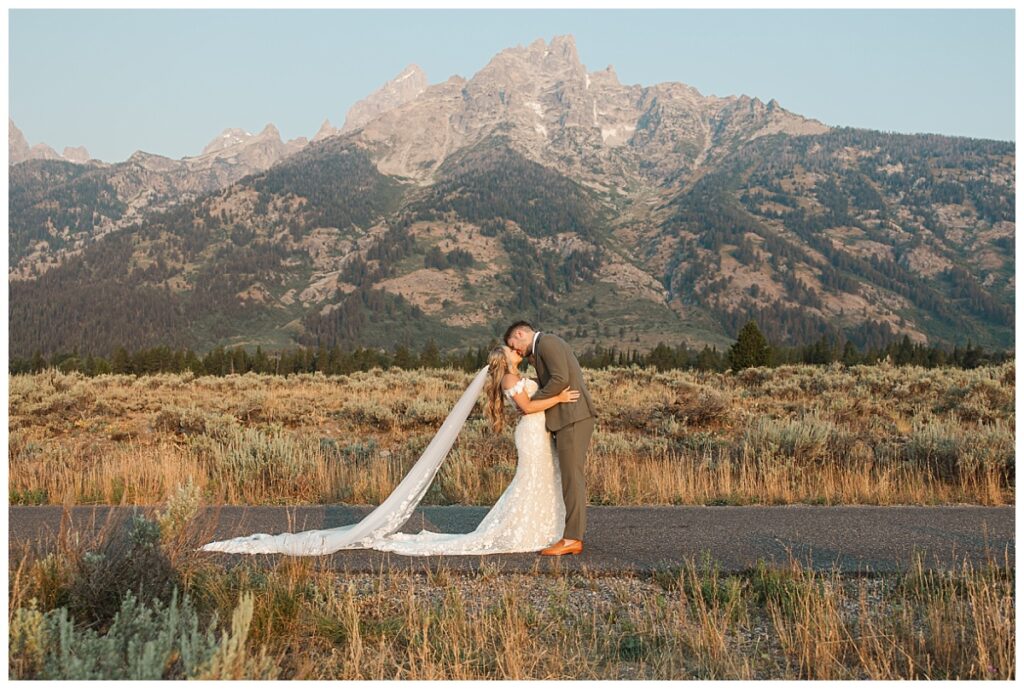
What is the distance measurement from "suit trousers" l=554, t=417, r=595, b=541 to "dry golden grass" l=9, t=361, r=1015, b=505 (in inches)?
101

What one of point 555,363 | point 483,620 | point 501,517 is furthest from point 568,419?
point 483,620

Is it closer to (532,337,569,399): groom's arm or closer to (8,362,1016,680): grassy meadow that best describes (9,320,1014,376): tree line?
(8,362,1016,680): grassy meadow

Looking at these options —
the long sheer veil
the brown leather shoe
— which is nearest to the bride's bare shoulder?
the long sheer veil

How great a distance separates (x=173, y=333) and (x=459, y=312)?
45451 mm

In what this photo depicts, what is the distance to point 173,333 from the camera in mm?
149125

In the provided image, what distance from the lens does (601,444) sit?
1446 cm

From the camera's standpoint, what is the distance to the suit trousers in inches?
304

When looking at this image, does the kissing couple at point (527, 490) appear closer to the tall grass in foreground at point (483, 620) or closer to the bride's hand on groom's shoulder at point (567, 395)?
the bride's hand on groom's shoulder at point (567, 395)

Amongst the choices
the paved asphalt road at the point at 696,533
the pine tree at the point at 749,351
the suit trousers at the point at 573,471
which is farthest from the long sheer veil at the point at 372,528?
the pine tree at the point at 749,351

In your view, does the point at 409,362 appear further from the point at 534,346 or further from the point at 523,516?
the point at 534,346

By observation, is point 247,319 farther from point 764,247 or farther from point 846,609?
point 846,609

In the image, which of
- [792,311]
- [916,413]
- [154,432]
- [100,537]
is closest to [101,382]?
[154,432]

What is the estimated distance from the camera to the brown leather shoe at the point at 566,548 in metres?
7.66

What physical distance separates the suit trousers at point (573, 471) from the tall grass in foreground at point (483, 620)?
803 mm
